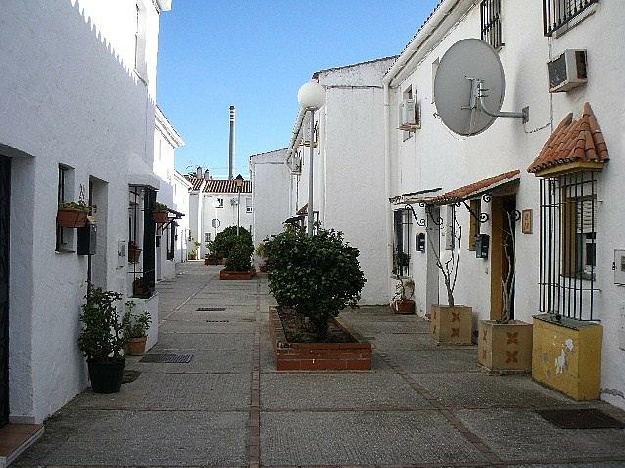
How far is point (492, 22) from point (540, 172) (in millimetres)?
3703

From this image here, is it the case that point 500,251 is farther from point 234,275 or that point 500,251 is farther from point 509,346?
point 234,275

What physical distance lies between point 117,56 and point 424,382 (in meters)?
5.56

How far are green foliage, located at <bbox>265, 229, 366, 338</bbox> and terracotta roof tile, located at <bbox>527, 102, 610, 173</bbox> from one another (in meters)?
2.88

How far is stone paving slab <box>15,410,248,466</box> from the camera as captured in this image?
17.7 feet

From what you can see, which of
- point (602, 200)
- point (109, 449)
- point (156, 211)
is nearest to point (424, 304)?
point (156, 211)

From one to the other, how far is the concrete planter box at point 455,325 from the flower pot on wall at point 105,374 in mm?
5388

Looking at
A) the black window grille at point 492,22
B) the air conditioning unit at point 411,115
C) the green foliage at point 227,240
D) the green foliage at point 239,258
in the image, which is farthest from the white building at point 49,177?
the green foliage at point 227,240

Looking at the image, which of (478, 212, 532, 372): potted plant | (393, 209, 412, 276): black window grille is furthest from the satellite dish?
(393, 209, 412, 276): black window grille

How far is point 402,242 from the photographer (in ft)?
54.8

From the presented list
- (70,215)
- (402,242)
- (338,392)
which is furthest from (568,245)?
(402,242)

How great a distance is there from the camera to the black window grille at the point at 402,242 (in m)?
16.2

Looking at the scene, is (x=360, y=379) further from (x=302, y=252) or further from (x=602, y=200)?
(x=602, y=200)

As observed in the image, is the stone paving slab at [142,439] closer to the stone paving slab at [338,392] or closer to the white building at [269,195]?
the stone paving slab at [338,392]

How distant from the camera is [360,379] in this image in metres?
8.52
